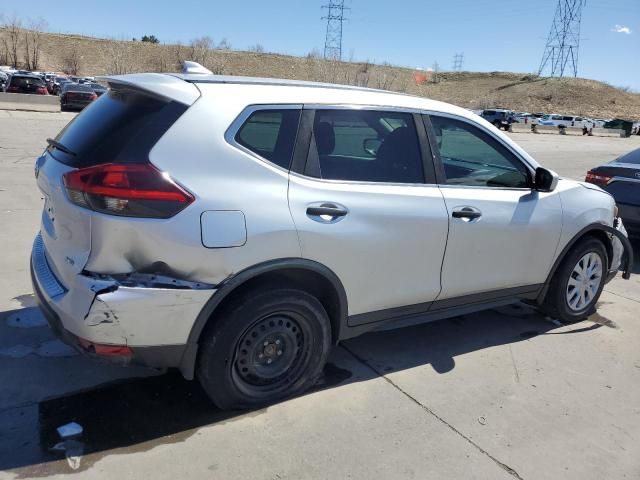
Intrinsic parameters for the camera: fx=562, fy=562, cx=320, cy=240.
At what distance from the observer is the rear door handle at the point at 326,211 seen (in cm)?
313

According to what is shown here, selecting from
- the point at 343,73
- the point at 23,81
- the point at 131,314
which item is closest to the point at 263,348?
the point at 131,314

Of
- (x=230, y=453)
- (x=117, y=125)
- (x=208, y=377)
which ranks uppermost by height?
(x=117, y=125)

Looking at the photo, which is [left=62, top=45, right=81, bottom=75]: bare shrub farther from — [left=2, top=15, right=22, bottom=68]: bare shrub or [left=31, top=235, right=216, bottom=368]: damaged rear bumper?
[left=31, top=235, right=216, bottom=368]: damaged rear bumper

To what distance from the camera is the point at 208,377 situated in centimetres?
307

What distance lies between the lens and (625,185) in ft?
23.8

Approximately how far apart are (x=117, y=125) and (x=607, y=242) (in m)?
4.16

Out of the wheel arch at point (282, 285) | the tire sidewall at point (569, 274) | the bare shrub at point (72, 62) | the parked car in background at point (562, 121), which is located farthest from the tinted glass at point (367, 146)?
the bare shrub at point (72, 62)

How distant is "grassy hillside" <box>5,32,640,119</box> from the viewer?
280 ft

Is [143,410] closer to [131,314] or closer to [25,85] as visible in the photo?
[131,314]

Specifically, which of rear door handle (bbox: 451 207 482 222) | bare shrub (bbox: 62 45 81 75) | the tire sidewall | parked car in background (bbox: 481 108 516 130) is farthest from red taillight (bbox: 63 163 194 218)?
bare shrub (bbox: 62 45 81 75)

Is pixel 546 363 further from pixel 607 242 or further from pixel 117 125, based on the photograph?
pixel 117 125

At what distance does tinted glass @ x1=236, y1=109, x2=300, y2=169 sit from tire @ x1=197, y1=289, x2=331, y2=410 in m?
0.76

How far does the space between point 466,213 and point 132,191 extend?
2.19 meters

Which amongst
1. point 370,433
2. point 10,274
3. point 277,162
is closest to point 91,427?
point 370,433
